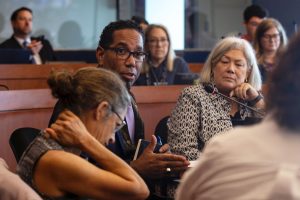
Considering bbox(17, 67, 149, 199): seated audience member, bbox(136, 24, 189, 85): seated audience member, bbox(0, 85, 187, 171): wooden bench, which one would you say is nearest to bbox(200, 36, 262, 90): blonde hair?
bbox(0, 85, 187, 171): wooden bench

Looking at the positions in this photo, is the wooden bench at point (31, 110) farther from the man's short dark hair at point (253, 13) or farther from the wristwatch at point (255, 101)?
the man's short dark hair at point (253, 13)

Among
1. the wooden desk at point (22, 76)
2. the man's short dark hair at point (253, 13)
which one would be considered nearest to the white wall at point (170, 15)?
the man's short dark hair at point (253, 13)

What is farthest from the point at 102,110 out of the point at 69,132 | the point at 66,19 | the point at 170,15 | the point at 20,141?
the point at 170,15

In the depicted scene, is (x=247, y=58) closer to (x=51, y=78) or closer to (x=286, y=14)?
(x=51, y=78)

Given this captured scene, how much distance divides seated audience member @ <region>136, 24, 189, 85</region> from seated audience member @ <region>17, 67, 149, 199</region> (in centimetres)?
366

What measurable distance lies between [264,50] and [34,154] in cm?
368

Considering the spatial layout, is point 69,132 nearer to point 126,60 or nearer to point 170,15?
point 126,60

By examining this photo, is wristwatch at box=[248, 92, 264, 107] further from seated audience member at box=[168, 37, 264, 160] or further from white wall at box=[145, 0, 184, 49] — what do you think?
white wall at box=[145, 0, 184, 49]

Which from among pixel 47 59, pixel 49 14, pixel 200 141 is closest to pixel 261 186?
pixel 200 141

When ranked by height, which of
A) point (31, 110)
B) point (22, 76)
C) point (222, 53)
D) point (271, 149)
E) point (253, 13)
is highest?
point (271, 149)

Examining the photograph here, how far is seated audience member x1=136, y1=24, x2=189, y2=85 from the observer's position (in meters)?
5.97

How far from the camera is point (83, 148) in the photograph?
2135 mm

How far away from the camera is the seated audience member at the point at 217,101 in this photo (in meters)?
3.18

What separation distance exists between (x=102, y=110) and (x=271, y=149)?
0.89 metres
